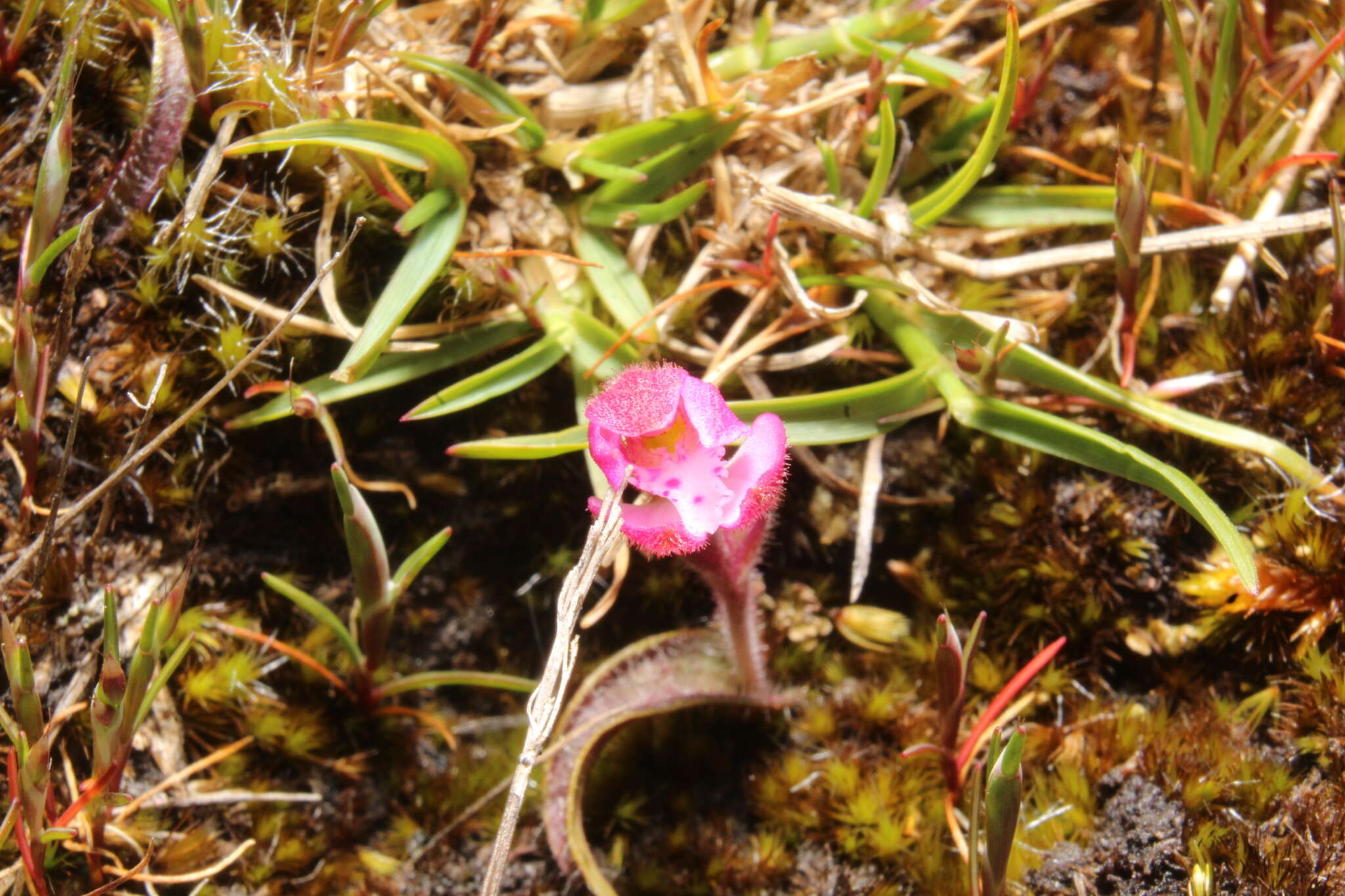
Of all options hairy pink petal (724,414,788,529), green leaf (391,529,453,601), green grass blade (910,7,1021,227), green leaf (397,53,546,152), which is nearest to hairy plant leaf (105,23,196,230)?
green leaf (397,53,546,152)

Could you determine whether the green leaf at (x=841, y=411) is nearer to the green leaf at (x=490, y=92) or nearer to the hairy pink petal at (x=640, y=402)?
the hairy pink petal at (x=640, y=402)

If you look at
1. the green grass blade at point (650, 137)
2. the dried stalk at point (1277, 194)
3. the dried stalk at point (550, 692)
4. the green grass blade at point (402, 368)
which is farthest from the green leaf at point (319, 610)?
the dried stalk at point (1277, 194)

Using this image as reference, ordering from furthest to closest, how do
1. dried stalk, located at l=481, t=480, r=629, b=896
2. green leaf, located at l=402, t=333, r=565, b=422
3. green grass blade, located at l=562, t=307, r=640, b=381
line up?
green grass blade, located at l=562, t=307, r=640, b=381, green leaf, located at l=402, t=333, r=565, b=422, dried stalk, located at l=481, t=480, r=629, b=896

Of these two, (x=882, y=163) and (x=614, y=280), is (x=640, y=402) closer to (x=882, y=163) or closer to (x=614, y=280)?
(x=614, y=280)

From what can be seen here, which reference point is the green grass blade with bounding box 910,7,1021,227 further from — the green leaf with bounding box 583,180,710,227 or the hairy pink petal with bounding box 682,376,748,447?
the hairy pink petal with bounding box 682,376,748,447

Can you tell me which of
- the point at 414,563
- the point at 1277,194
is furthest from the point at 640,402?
the point at 1277,194

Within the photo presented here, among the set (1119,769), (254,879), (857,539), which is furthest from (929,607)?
(254,879)

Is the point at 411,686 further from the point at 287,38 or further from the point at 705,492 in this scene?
the point at 287,38
